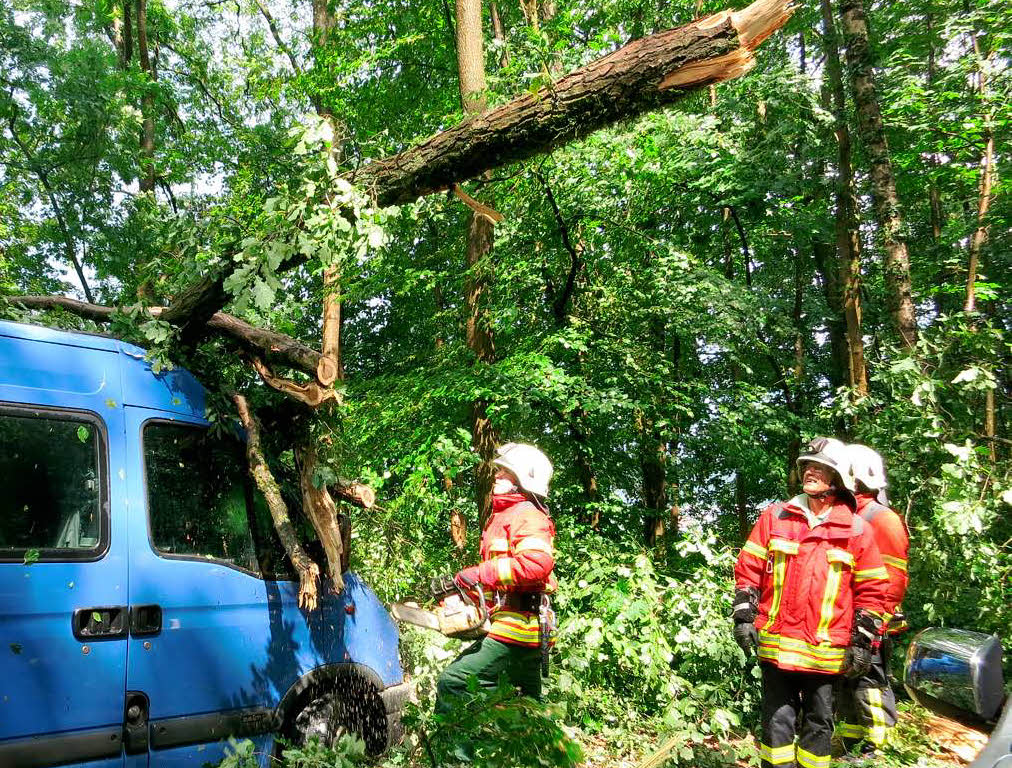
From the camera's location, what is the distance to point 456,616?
Result: 12.4ft

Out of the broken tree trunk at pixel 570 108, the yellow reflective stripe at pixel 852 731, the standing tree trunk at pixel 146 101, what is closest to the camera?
the broken tree trunk at pixel 570 108

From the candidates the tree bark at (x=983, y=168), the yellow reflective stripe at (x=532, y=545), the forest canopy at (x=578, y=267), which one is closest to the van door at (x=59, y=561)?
the forest canopy at (x=578, y=267)

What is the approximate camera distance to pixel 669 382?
27.0 feet

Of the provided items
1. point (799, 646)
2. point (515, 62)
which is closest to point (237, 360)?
point (799, 646)

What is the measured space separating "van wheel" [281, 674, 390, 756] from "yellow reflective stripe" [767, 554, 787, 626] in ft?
7.76

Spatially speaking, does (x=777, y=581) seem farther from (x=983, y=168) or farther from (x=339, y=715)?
(x=983, y=168)

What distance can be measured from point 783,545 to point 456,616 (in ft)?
6.25

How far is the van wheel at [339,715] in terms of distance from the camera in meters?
3.88

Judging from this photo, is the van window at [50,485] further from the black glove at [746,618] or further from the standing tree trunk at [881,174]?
the standing tree trunk at [881,174]

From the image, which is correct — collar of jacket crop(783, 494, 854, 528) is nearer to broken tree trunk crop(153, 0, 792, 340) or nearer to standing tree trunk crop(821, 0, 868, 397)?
broken tree trunk crop(153, 0, 792, 340)

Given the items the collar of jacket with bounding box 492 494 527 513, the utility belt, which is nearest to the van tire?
the utility belt

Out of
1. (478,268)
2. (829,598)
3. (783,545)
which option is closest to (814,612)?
(829,598)

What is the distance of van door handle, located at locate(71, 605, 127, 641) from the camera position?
296cm

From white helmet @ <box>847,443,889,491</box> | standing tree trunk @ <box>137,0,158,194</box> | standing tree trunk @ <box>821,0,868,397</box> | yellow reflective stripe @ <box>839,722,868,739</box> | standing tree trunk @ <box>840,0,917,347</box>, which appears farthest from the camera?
standing tree trunk @ <box>137,0,158,194</box>
